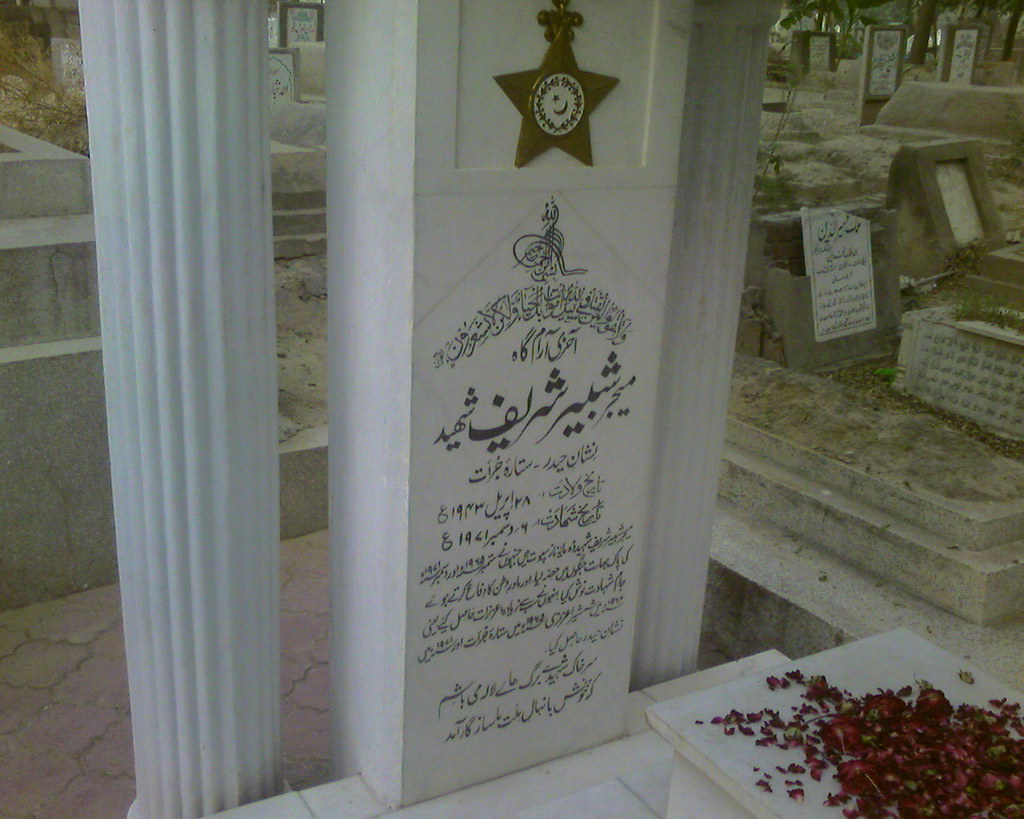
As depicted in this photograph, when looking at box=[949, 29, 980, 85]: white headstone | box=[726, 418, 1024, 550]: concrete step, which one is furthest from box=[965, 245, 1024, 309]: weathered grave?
box=[949, 29, 980, 85]: white headstone

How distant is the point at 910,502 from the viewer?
3.57m

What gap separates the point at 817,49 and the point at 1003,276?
10.6 meters

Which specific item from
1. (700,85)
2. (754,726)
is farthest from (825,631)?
(700,85)

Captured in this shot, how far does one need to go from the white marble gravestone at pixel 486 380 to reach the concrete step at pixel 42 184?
253cm

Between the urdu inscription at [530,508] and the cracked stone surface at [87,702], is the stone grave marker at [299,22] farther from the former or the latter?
the urdu inscription at [530,508]

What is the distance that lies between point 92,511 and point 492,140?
98.0 inches

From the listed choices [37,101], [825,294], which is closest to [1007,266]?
[825,294]

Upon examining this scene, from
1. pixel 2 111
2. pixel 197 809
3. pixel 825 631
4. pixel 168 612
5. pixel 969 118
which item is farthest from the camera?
pixel 969 118

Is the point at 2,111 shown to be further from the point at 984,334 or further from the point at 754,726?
the point at 754,726

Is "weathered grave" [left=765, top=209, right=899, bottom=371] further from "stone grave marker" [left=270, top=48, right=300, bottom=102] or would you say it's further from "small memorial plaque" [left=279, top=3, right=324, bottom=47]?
"small memorial plaque" [left=279, top=3, right=324, bottom=47]

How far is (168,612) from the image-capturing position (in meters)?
2.22

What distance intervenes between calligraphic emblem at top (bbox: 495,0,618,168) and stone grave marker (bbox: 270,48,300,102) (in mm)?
6398

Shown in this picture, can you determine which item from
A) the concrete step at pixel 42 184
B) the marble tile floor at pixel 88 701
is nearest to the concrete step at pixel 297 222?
the concrete step at pixel 42 184

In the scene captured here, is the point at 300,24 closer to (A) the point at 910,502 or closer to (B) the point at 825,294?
(B) the point at 825,294
